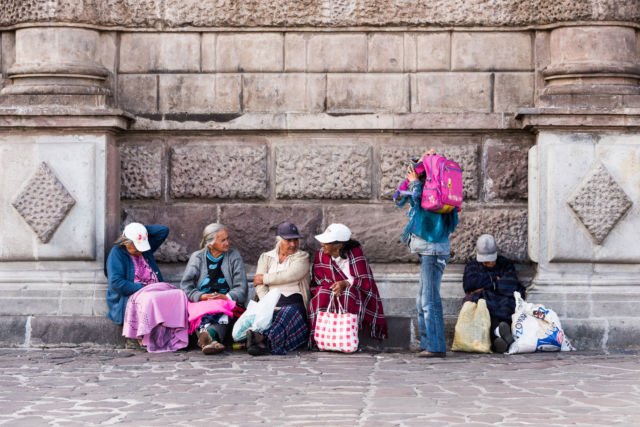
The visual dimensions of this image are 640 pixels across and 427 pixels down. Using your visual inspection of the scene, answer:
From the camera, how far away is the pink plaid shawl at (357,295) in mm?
10562

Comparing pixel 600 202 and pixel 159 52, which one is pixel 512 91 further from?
pixel 159 52

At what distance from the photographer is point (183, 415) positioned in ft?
24.4

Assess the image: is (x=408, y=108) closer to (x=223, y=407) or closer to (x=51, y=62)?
(x=51, y=62)

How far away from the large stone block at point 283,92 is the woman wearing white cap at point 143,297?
1349mm

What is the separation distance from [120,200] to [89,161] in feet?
1.65

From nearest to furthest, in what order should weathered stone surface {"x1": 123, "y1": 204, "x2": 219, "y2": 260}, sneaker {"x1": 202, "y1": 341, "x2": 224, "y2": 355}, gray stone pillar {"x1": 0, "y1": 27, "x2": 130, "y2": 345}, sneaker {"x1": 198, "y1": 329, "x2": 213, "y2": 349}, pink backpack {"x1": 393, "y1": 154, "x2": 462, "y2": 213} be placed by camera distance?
1. pink backpack {"x1": 393, "y1": 154, "x2": 462, "y2": 213}
2. sneaker {"x1": 202, "y1": 341, "x2": 224, "y2": 355}
3. sneaker {"x1": 198, "y1": 329, "x2": 213, "y2": 349}
4. gray stone pillar {"x1": 0, "y1": 27, "x2": 130, "y2": 345}
5. weathered stone surface {"x1": 123, "y1": 204, "x2": 219, "y2": 260}

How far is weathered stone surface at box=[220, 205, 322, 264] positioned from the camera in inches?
441

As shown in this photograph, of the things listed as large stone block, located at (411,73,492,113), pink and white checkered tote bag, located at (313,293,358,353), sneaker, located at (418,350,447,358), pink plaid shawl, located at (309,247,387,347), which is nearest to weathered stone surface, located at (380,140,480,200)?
large stone block, located at (411,73,492,113)

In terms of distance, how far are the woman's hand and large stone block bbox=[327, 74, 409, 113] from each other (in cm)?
152

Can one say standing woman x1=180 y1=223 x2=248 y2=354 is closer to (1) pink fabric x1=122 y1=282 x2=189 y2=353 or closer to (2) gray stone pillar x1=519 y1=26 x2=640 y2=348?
(1) pink fabric x1=122 y1=282 x2=189 y2=353

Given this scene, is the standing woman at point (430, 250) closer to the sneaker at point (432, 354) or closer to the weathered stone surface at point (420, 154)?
the sneaker at point (432, 354)

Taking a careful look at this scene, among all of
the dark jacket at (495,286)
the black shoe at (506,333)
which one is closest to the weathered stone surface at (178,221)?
the dark jacket at (495,286)

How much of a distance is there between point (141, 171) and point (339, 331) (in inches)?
90.2

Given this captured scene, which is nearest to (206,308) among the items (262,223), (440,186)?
(262,223)
